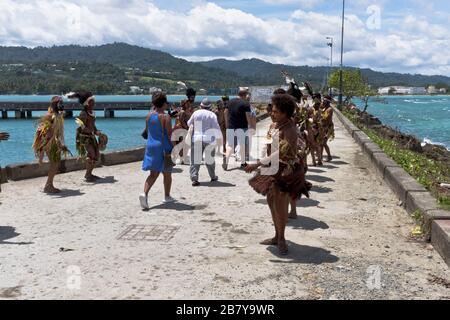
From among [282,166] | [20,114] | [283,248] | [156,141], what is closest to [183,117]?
[156,141]

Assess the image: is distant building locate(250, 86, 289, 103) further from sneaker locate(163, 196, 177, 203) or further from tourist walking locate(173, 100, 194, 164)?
sneaker locate(163, 196, 177, 203)

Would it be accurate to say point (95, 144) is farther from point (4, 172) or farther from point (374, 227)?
point (374, 227)

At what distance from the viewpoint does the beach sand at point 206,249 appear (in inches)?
185

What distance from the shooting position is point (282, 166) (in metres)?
5.62

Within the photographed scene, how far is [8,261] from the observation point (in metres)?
5.43

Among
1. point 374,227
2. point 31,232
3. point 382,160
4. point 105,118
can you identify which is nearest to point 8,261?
point 31,232

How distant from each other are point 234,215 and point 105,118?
82173 millimetres

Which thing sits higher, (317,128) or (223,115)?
(223,115)

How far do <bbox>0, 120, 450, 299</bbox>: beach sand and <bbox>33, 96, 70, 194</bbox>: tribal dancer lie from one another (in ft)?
1.70

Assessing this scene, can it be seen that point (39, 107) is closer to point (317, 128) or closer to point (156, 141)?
point (317, 128)

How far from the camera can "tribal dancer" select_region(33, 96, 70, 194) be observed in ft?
29.7

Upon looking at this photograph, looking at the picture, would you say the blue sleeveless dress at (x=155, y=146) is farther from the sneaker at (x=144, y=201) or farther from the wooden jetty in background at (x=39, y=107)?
the wooden jetty in background at (x=39, y=107)

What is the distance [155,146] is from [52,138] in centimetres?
243

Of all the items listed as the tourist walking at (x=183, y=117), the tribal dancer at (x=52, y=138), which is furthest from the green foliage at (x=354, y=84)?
the tribal dancer at (x=52, y=138)
